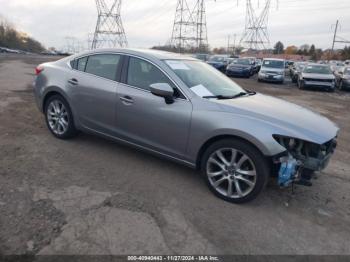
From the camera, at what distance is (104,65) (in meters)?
4.56

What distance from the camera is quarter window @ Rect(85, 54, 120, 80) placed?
4.41 m

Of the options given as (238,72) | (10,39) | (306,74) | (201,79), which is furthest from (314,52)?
(201,79)

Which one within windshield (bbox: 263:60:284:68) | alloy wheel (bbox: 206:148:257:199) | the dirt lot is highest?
windshield (bbox: 263:60:284:68)

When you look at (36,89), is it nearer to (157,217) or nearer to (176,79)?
(176,79)

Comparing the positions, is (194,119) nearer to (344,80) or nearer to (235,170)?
(235,170)

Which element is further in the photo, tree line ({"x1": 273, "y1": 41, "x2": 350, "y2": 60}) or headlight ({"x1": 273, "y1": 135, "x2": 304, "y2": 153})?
tree line ({"x1": 273, "y1": 41, "x2": 350, "y2": 60})

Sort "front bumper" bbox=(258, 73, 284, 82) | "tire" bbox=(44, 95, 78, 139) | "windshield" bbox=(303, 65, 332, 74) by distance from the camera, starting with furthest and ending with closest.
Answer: "front bumper" bbox=(258, 73, 284, 82), "windshield" bbox=(303, 65, 332, 74), "tire" bbox=(44, 95, 78, 139)

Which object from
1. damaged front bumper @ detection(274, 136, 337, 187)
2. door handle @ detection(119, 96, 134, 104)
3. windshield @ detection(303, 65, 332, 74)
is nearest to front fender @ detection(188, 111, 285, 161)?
damaged front bumper @ detection(274, 136, 337, 187)

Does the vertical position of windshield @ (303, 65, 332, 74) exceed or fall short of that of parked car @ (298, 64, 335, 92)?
it exceeds it

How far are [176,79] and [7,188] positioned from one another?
7.74 ft

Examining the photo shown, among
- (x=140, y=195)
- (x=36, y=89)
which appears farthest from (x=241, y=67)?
(x=140, y=195)

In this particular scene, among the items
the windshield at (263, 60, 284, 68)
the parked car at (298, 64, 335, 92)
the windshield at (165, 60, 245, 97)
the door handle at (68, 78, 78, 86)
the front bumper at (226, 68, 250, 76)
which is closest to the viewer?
the windshield at (165, 60, 245, 97)

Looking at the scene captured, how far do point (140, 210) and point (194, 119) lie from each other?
3.97ft

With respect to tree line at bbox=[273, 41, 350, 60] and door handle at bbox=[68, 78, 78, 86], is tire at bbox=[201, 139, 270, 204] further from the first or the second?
tree line at bbox=[273, 41, 350, 60]
